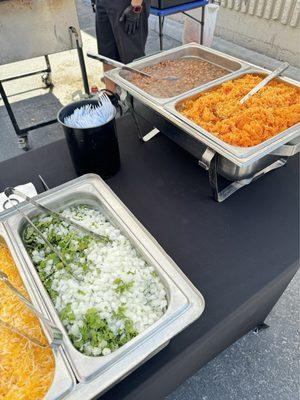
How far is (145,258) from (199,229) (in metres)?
0.24

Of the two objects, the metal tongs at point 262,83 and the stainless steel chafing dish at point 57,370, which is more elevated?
the metal tongs at point 262,83

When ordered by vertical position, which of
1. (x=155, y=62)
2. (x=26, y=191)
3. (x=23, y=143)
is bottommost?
(x=23, y=143)

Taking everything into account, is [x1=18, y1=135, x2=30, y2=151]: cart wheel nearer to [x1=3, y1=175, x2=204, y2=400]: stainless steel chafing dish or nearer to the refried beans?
the refried beans

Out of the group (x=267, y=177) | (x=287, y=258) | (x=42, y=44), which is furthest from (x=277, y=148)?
(x=42, y=44)

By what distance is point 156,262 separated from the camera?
0.71 metres

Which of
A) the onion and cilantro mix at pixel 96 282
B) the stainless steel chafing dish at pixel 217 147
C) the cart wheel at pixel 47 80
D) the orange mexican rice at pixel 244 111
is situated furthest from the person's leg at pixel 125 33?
the onion and cilantro mix at pixel 96 282

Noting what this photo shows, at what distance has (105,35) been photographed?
7.73ft

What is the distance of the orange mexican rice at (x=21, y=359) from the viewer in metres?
0.57

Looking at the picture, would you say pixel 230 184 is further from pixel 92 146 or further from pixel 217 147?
pixel 92 146

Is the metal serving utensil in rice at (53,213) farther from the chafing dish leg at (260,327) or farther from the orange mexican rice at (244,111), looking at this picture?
the chafing dish leg at (260,327)

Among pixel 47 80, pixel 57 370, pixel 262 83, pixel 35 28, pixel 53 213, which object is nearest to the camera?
pixel 57 370

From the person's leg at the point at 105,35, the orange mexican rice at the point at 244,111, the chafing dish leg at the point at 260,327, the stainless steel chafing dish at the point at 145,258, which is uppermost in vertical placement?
the orange mexican rice at the point at 244,111

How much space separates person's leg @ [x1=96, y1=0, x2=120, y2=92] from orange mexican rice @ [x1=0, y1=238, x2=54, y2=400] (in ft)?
6.16

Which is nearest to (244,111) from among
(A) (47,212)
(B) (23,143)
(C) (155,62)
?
(C) (155,62)
